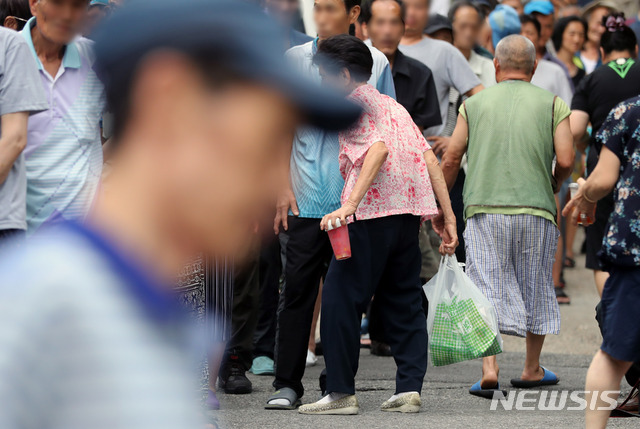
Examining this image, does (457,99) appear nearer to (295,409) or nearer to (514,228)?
(514,228)

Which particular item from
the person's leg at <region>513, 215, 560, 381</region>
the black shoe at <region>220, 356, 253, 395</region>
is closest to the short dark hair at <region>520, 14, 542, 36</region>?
the person's leg at <region>513, 215, 560, 381</region>

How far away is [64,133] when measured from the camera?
15.4 feet

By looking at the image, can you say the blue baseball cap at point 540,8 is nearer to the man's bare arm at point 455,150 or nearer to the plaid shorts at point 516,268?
the man's bare arm at point 455,150

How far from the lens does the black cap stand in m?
8.60

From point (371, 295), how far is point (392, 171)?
69 cm

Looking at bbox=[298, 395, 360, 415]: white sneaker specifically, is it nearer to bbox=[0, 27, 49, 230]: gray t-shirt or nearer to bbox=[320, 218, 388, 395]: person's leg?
bbox=[320, 218, 388, 395]: person's leg

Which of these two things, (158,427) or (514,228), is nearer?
(158,427)

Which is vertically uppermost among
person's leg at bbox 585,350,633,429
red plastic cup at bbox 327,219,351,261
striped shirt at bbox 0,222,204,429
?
striped shirt at bbox 0,222,204,429

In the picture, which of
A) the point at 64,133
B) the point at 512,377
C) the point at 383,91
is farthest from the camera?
the point at 512,377

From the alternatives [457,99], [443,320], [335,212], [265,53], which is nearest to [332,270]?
[335,212]

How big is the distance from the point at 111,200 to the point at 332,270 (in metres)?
4.71

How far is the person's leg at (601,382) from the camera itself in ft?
15.1

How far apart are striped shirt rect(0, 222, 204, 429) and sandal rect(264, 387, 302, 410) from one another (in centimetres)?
494

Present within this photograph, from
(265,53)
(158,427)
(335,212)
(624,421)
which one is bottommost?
(624,421)
